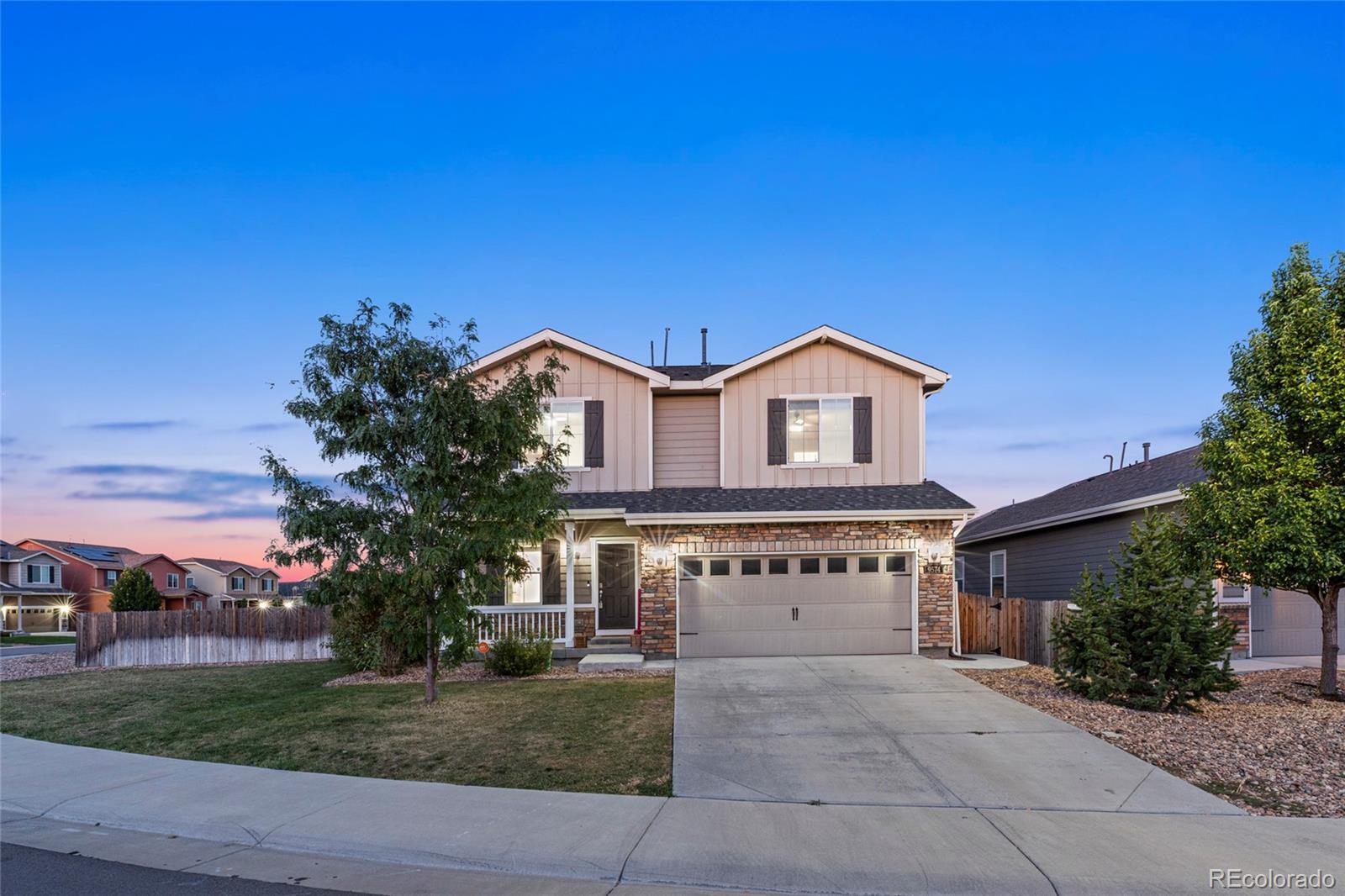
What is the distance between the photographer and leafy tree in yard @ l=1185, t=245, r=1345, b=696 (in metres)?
9.74

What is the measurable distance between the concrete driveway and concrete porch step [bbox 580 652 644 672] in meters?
1.78

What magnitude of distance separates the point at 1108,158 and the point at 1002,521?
10528 millimetres

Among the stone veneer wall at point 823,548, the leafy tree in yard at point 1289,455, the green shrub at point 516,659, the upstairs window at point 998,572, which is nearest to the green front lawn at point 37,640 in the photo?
the green shrub at point 516,659

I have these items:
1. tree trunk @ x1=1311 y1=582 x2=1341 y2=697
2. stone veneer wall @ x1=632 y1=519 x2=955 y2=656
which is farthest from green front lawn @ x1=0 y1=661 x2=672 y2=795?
tree trunk @ x1=1311 y1=582 x2=1341 y2=697

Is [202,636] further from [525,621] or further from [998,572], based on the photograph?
[998,572]

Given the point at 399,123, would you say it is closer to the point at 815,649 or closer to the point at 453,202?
the point at 453,202

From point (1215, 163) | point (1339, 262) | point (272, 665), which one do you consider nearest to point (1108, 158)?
point (1215, 163)

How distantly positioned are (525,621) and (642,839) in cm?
1013

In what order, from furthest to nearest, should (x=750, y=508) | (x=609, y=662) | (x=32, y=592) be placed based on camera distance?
(x=32, y=592)
(x=750, y=508)
(x=609, y=662)

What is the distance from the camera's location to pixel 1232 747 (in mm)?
7816

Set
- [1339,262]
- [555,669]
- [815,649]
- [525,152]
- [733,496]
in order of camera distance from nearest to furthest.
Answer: [1339,262] → [555,669] → [815,649] → [733,496] → [525,152]

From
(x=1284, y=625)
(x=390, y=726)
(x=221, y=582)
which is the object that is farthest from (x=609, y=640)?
(x=221, y=582)

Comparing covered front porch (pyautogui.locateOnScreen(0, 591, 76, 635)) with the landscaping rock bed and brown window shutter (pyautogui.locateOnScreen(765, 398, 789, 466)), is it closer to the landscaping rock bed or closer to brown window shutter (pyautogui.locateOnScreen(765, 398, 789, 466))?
the landscaping rock bed

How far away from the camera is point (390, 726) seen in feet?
29.9
